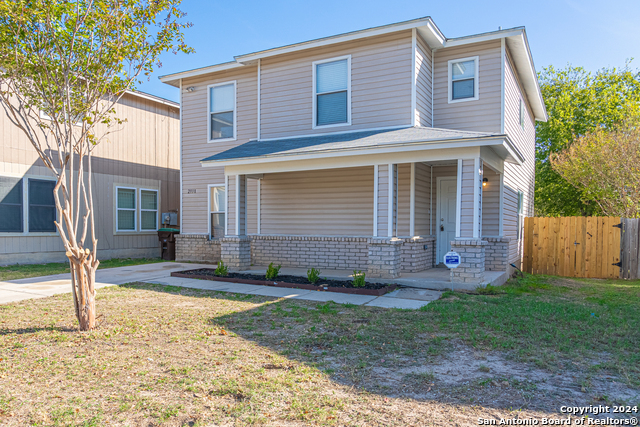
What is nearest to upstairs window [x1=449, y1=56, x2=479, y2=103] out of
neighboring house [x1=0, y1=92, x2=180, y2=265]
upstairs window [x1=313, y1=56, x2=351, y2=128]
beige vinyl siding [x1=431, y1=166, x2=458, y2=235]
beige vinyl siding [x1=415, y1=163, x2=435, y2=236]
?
beige vinyl siding [x1=431, y1=166, x2=458, y2=235]

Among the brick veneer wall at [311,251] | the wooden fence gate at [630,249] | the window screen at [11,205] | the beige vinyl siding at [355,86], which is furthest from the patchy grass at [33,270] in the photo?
the wooden fence gate at [630,249]

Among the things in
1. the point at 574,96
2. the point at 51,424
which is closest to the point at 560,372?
the point at 51,424

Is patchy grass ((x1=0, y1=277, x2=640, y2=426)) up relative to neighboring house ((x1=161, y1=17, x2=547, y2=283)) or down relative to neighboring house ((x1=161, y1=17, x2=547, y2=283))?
down

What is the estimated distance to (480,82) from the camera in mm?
10406

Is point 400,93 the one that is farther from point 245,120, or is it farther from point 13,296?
point 13,296

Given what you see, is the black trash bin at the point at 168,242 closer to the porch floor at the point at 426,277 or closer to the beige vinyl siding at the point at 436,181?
the porch floor at the point at 426,277

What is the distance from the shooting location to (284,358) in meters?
4.29

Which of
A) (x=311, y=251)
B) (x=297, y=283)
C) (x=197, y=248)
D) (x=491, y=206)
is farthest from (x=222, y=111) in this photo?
(x=491, y=206)

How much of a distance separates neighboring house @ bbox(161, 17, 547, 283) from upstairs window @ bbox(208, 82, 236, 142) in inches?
1.9

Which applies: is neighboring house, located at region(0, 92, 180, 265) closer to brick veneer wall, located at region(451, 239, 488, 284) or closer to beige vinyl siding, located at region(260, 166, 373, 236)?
beige vinyl siding, located at region(260, 166, 373, 236)

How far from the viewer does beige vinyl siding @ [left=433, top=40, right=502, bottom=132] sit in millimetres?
10219

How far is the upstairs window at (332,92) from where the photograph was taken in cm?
1102

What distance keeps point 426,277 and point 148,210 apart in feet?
36.0

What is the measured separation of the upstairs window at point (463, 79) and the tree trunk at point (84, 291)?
A: 8.92m
